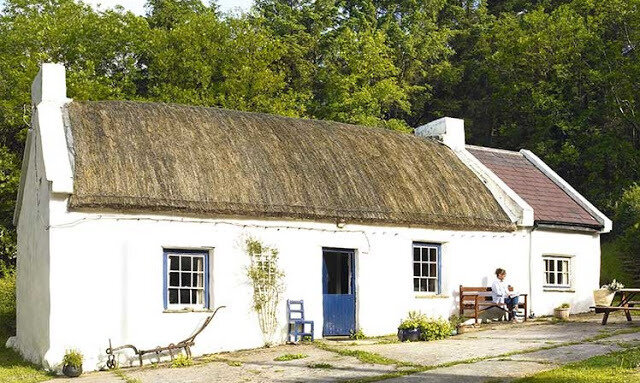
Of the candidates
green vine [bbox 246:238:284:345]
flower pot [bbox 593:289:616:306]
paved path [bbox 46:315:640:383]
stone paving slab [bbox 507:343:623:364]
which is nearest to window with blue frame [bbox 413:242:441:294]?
paved path [bbox 46:315:640:383]

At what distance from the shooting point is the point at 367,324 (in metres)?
19.5

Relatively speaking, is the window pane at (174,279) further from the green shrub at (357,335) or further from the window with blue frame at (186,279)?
the green shrub at (357,335)

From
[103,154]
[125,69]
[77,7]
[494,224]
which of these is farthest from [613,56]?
[103,154]

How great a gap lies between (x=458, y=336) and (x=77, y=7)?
26667mm

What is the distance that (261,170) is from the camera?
19172 mm

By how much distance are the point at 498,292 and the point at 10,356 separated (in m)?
11.4

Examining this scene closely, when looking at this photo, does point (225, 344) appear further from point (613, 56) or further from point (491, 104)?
point (491, 104)

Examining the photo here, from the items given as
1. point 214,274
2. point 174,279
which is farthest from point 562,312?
point 174,279

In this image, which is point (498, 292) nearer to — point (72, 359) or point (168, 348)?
point (168, 348)

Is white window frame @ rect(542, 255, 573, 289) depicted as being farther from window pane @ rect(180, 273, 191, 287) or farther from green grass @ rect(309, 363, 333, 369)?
window pane @ rect(180, 273, 191, 287)

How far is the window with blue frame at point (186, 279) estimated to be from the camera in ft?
56.4

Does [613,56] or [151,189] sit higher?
[613,56]

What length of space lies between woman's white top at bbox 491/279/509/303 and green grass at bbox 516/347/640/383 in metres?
6.24

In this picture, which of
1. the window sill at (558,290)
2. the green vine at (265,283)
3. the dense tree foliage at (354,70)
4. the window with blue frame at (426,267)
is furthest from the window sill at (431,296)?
the dense tree foliage at (354,70)
